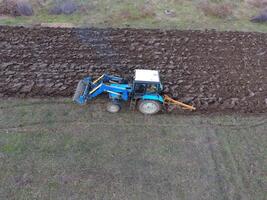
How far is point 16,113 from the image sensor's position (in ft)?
33.3

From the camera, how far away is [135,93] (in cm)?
1012

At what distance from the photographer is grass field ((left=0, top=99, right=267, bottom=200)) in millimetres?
7938

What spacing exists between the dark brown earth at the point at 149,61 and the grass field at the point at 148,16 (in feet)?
4.75

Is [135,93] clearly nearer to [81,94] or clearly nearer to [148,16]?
[81,94]

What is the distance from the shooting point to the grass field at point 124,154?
7.94 m

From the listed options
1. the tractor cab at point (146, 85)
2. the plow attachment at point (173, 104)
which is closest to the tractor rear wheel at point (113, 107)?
the tractor cab at point (146, 85)

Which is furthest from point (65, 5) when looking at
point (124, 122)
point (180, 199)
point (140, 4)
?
point (180, 199)

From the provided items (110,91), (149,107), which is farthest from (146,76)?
(110,91)

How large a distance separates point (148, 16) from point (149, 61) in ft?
19.0

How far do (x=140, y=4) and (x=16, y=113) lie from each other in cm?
1222

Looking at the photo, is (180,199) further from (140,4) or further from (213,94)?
(140,4)

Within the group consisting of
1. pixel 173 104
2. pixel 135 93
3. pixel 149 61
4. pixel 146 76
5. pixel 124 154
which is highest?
pixel 146 76

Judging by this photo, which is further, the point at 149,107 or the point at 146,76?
the point at 149,107

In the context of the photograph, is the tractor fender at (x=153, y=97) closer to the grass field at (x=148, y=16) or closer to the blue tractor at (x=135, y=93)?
the blue tractor at (x=135, y=93)
